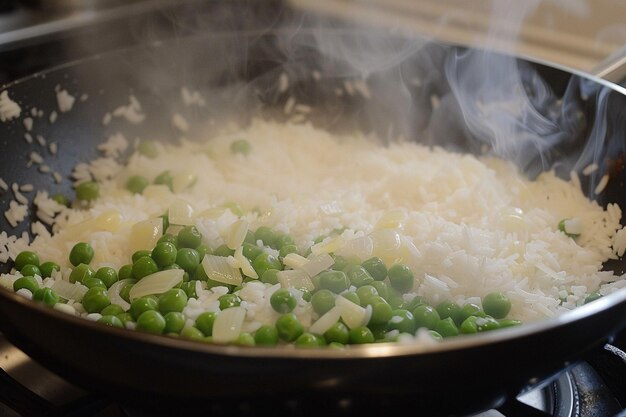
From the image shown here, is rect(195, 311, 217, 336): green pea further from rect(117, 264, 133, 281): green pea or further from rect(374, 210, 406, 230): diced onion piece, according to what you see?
rect(374, 210, 406, 230): diced onion piece

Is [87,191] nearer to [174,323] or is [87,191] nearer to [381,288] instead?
[174,323]

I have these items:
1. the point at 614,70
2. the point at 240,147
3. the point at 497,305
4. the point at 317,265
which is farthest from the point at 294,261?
the point at 614,70

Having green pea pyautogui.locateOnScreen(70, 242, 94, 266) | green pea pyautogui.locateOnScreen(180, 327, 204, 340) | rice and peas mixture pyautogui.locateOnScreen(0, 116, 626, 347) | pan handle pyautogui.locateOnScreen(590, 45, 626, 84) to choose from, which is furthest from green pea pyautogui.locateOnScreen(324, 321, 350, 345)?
pan handle pyautogui.locateOnScreen(590, 45, 626, 84)

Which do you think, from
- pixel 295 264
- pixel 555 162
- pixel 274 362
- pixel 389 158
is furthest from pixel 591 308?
pixel 389 158

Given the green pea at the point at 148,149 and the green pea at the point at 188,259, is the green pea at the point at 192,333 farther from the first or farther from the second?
Answer: the green pea at the point at 148,149

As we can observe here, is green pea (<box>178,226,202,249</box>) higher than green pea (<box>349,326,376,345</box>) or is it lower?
higher

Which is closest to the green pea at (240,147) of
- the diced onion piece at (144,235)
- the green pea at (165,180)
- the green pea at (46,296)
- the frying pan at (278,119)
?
the frying pan at (278,119)
